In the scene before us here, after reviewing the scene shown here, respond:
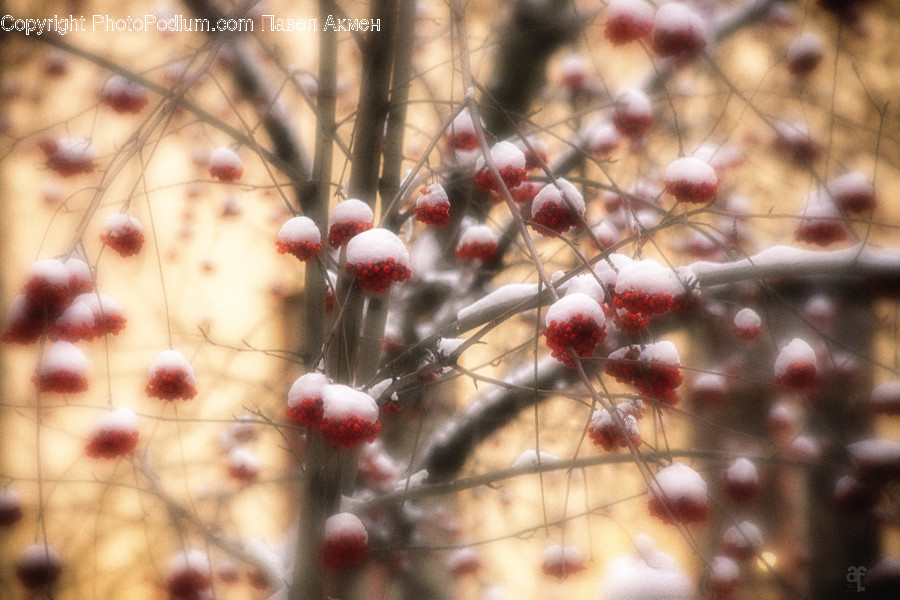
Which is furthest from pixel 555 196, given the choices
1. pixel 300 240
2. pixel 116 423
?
pixel 116 423

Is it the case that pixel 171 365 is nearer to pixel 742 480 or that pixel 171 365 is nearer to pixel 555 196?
pixel 555 196

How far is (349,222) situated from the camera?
54.4 inches

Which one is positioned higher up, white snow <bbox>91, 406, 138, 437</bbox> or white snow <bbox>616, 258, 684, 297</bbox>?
white snow <bbox>616, 258, 684, 297</bbox>

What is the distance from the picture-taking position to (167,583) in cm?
234

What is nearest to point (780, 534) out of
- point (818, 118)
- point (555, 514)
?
point (555, 514)

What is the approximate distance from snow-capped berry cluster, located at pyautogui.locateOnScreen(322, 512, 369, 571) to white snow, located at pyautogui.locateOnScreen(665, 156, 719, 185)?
1184 mm

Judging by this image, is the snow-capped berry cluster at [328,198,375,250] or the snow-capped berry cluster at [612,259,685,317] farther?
the snow-capped berry cluster at [328,198,375,250]

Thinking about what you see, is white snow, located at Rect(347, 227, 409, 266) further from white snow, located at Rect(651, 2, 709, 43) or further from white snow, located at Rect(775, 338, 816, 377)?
white snow, located at Rect(775, 338, 816, 377)

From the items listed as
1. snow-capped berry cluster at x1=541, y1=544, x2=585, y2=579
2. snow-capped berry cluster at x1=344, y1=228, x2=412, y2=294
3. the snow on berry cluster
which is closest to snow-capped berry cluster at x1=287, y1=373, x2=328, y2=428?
the snow on berry cluster

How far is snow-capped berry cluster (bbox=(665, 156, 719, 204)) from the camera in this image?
1.40 metres

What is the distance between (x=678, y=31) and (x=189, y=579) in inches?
96.3

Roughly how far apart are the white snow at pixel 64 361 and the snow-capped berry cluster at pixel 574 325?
1.09m

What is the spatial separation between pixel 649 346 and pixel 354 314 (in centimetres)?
87

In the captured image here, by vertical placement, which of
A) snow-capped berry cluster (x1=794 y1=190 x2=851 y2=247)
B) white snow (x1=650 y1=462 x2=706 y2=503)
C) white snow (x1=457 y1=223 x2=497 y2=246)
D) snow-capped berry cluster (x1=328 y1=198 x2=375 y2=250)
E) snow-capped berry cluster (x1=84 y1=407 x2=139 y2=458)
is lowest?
snow-capped berry cluster (x1=84 y1=407 x2=139 y2=458)
